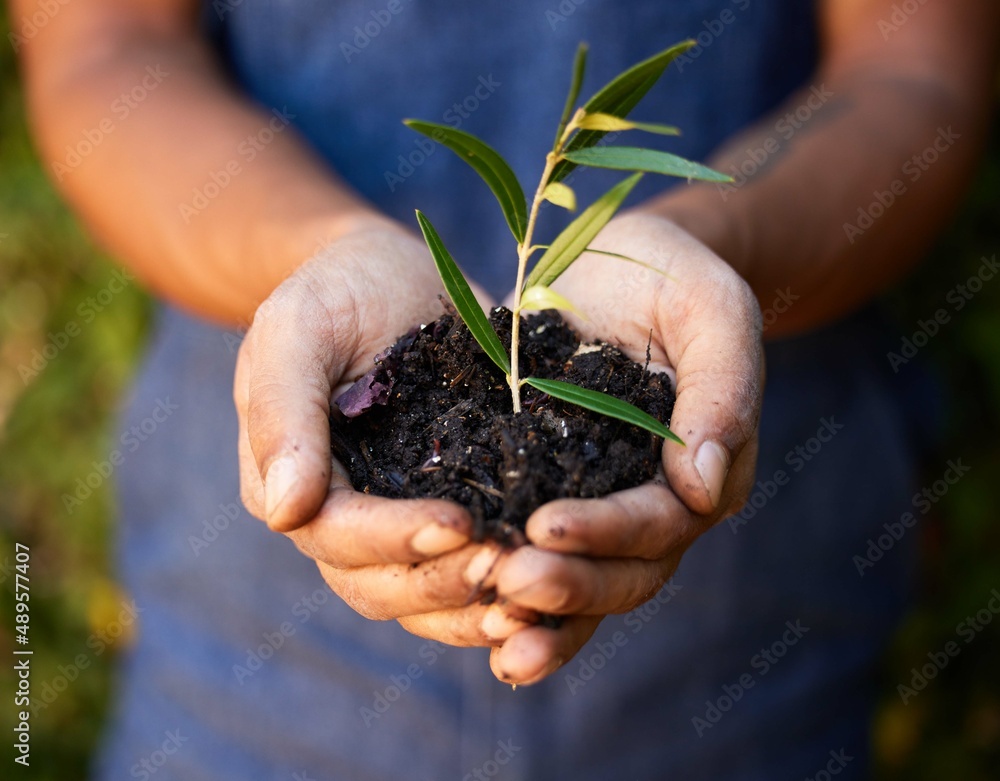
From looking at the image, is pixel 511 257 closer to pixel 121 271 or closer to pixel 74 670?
pixel 121 271

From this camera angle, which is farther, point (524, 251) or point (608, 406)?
point (524, 251)

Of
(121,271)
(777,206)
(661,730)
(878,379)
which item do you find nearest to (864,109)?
(777,206)

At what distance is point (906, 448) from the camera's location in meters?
2.46

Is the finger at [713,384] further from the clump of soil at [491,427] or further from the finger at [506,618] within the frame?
the finger at [506,618]

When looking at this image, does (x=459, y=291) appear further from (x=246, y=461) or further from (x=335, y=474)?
(x=246, y=461)

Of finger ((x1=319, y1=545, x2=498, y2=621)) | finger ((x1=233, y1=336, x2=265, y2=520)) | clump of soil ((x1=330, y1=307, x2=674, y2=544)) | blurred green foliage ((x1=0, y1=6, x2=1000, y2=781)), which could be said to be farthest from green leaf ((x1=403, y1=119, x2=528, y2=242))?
blurred green foliage ((x1=0, y1=6, x2=1000, y2=781))

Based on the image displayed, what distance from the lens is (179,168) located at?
210 centimetres

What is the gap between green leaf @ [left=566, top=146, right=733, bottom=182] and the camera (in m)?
1.27

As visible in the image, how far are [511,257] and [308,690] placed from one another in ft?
4.27

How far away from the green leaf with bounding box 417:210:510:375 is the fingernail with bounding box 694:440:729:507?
417 mm

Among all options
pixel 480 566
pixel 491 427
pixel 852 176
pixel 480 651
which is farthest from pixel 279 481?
pixel 852 176

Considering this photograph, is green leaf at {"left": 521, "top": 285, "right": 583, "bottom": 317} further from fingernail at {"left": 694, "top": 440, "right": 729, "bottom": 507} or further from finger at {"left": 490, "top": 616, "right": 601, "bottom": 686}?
finger at {"left": 490, "top": 616, "right": 601, "bottom": 686}

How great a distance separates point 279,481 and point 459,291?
467mm

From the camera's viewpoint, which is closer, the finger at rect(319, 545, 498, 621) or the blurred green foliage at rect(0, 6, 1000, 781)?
the finger at rect(319, 545, 498, 621)
